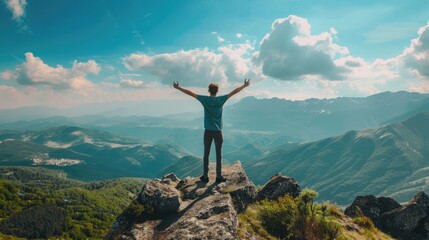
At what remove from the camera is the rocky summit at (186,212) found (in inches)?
459

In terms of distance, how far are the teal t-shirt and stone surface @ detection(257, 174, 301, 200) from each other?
6.24m

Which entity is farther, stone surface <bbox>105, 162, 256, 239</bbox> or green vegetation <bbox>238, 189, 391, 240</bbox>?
green vegetation <bbox>238, 189, 391, 240</bbox>

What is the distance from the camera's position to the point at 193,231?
11430 mm

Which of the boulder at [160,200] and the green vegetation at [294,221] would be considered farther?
the boulder at [160,200]

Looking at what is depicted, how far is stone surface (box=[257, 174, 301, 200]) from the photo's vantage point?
21.2 metres

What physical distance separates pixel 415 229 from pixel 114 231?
19637 mm

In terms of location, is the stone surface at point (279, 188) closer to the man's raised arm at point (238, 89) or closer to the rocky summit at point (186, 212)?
the rocky summit at point (186, 212)

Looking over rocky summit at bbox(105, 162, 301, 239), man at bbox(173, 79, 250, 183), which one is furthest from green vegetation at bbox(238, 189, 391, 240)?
man at bbox(173, 79, 250, 183)

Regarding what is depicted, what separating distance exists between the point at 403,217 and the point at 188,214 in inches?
646

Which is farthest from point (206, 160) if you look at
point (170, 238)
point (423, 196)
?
point (423, 196)

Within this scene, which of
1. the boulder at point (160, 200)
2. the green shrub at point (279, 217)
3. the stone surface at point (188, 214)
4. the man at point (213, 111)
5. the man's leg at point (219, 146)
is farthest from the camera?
the man's leg at point (219, 146)

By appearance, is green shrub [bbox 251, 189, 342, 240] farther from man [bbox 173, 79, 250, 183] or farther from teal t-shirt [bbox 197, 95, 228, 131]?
teal t-shirt [bbox 197, 95, 228, 131]

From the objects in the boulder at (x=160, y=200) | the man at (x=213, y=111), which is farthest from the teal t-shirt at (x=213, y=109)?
the boulder at (x=160, y=200)

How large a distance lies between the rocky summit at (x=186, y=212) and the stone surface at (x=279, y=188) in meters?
2.70
